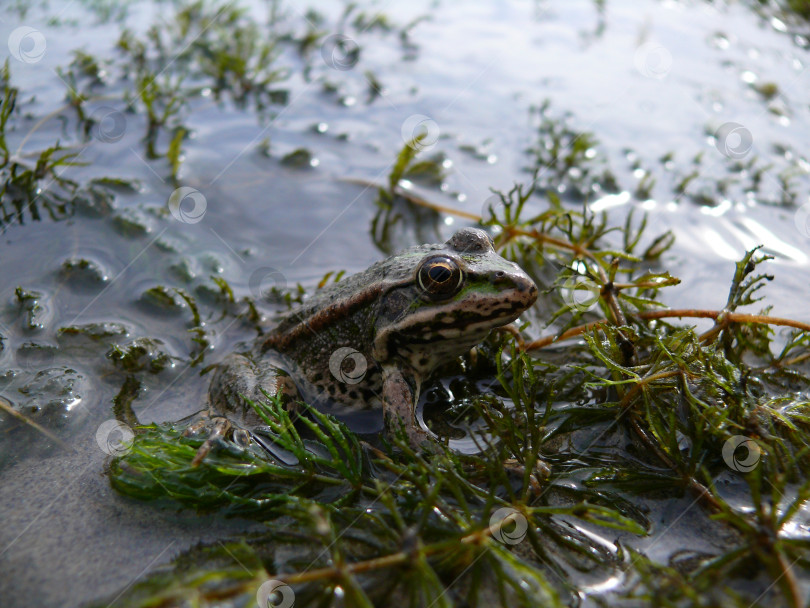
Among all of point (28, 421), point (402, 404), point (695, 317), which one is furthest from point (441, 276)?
point (28, 421)

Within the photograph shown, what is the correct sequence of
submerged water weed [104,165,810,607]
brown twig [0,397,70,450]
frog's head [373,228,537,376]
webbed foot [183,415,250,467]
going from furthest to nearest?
brown twig [0,397,70,450], frog's head [373,228,537,376], webbed foot [183,415,250,467], submerged water weed [104,165,810,607]

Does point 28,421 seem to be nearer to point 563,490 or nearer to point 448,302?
point 448,302

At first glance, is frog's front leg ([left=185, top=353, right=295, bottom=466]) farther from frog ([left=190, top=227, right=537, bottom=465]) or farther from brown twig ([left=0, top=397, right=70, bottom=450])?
brown twig ([left=0, top=397, right=70, bottom=450])

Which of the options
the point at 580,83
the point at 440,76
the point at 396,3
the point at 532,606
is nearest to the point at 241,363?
the point at 532,606

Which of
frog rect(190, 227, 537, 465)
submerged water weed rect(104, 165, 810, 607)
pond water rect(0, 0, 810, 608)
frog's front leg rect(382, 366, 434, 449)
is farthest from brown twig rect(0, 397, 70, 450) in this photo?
frog's front leg rect(382, 366, 434, 449)

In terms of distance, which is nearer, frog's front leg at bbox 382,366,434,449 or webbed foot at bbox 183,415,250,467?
webbed foot at bbox 183,415,250,467

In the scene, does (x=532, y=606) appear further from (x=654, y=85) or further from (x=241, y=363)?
(x=654, y=85)
